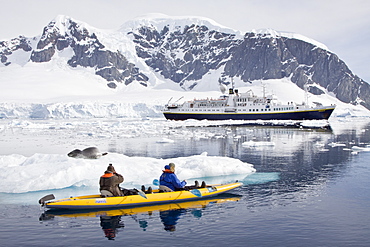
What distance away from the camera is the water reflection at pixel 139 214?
10286mm

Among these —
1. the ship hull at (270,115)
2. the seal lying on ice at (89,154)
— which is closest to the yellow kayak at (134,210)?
the seal lying on ice at (89,154)

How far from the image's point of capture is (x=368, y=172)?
17469 mm

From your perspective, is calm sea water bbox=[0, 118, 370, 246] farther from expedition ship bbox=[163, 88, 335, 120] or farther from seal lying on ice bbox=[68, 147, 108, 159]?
expedition ship bbox=[163, 88, 335, 120]

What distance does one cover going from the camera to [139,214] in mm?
11453

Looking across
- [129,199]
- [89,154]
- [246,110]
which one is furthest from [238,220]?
[246,110]

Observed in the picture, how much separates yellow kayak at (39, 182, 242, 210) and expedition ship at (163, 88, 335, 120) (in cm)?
5885

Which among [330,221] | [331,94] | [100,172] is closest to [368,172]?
[330,221]

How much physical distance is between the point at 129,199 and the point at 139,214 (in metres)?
0.73

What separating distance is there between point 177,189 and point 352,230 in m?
5.64

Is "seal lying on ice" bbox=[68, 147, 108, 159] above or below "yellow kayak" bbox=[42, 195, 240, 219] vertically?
above

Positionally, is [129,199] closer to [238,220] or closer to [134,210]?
[134,210]

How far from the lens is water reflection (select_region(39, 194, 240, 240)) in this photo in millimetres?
10286

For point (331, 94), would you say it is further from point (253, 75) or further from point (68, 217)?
point (68, 217)

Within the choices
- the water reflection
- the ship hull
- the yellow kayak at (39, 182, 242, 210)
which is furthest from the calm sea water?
the ship hull
